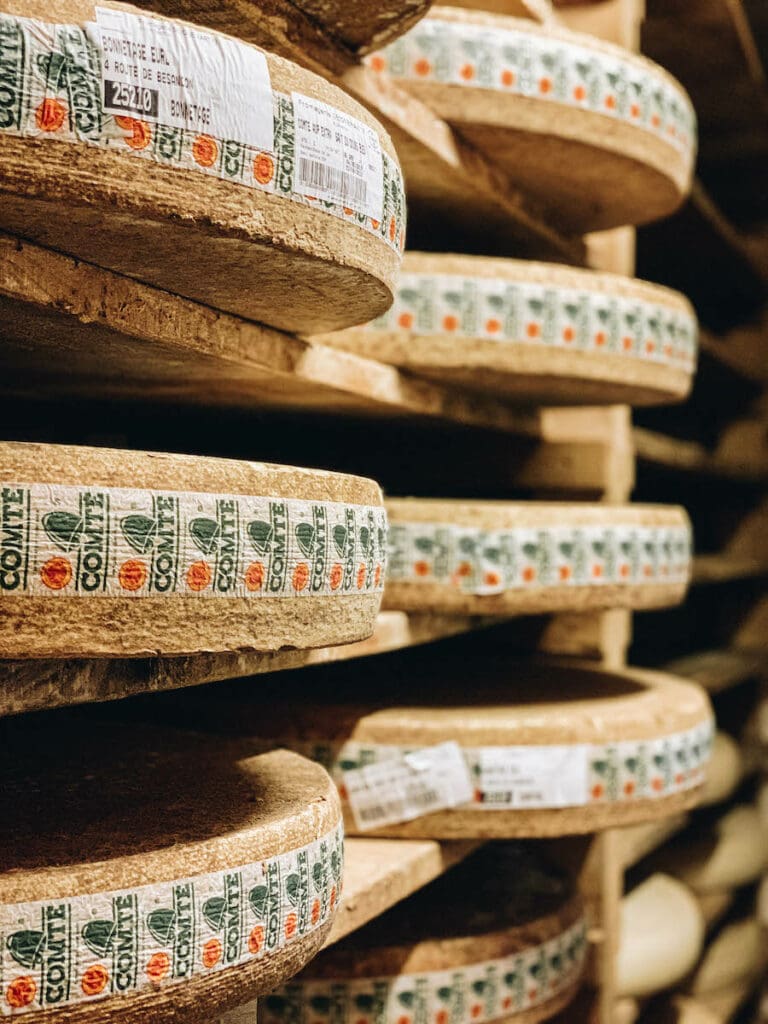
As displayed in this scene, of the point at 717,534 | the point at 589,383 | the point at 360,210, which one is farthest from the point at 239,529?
the point at 717,534

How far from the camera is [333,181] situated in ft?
2.33

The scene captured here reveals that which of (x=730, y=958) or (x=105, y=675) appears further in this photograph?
(x=730, y=958)

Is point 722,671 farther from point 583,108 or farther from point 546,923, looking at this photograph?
point 583,108

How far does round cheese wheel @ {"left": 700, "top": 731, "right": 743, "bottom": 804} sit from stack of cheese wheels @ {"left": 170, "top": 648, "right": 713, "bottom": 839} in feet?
3.54

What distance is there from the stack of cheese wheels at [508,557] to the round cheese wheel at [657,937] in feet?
3.10

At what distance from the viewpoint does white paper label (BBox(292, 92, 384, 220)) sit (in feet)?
2.26

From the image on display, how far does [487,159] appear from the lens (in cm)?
125

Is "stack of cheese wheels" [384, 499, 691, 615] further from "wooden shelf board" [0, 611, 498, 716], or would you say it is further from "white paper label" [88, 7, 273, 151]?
"white paper label" [88, 7, 273, 151]

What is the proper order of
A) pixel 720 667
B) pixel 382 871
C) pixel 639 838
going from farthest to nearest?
1. pixel 720 667
2. pixel 639 838
3. pixel 382 871

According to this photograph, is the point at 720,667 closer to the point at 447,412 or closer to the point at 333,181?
the point at 447,412

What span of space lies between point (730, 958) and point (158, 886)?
6.93 ft

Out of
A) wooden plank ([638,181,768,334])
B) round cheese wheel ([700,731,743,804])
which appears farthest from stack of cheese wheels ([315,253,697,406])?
round cheese wheel ([700,731,743,804])

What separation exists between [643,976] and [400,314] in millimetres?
1366

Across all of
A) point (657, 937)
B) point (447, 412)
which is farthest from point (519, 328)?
point (657, 937)
